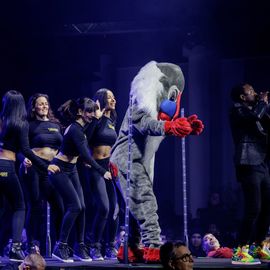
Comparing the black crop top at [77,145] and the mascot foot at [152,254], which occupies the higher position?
the black crop top at [77,145]

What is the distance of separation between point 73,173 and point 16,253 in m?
0.91

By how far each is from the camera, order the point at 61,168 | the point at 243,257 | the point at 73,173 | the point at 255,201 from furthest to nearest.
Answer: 1. the point at 73,173
2. the point at 61,168
3. the point at 255,201
4. the point at 243,257

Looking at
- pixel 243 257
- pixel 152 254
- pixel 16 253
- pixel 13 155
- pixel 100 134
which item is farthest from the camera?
pixel 100 134

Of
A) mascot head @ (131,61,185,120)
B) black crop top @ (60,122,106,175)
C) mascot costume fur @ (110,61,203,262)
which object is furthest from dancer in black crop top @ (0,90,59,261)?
mascot head @ (131,61,185,120)

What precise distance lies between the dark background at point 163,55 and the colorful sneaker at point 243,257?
4558mm

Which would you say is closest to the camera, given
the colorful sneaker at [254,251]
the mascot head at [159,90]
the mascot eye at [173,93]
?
the mascot head at [159,90]

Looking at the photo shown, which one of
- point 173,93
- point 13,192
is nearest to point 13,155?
point 13,192

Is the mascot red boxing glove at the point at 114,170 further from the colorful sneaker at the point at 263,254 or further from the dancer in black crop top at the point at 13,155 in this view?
the colorful sneaker at the point at 263,254

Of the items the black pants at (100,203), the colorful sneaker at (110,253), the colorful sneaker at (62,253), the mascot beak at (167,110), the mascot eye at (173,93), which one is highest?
the mascot eye at (173,93)

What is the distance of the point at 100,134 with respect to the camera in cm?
614

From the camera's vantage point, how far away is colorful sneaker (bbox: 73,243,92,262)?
228 inches

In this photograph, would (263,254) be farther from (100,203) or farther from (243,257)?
(100,203)

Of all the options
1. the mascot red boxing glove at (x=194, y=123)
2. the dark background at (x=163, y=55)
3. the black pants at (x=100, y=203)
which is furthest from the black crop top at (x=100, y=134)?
the dark background at (x=163, y=55)

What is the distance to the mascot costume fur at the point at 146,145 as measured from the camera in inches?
192
